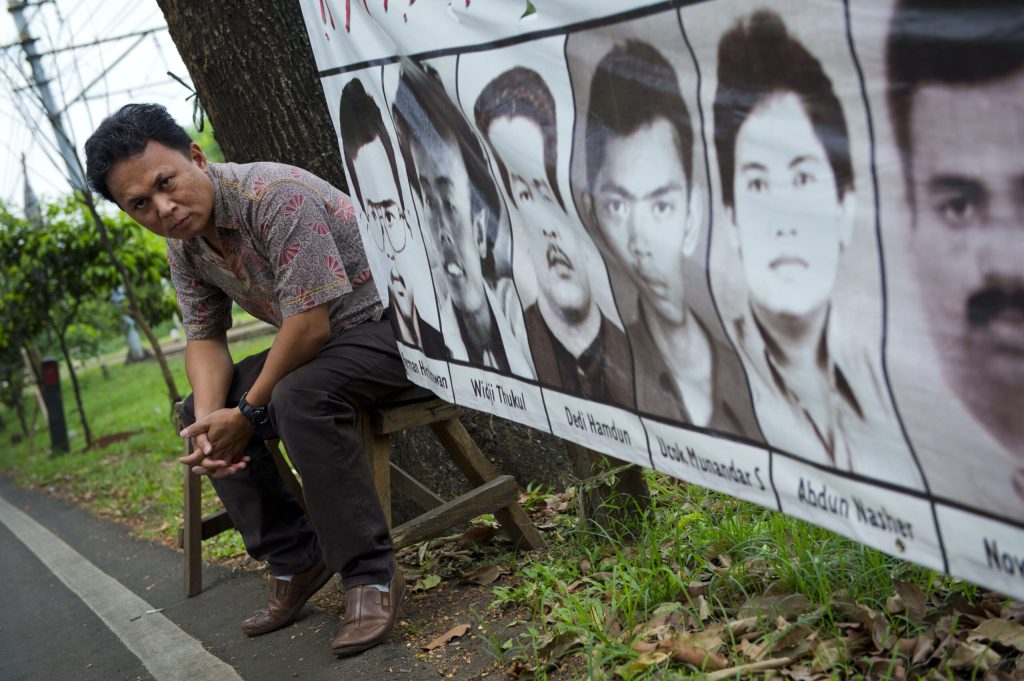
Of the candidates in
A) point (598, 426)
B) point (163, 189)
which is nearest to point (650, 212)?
point (598, 426)

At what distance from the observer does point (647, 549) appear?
3.09 meters

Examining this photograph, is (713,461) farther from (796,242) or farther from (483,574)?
(483,574)

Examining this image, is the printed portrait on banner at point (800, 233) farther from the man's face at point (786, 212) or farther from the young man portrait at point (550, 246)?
the young man portrait at point (550, 246)

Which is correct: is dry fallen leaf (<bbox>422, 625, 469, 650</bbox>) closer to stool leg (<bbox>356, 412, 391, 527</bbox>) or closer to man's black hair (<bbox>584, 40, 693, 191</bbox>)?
stool leg (<bbox>356, 412, 391, 527</bbox>)

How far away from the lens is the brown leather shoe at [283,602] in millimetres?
3592

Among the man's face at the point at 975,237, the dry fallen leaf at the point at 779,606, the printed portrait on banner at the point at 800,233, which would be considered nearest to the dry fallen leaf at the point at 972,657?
the dry fallen leaf at the point at 779,606

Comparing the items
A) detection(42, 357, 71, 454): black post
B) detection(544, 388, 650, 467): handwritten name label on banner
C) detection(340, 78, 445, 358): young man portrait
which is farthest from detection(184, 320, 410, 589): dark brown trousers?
detection(42, 357, 71, 454): black post

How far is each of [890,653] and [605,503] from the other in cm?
119

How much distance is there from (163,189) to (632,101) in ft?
5.73

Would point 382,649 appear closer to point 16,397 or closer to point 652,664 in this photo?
point 652,664

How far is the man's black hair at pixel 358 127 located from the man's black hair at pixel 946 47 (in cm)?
184

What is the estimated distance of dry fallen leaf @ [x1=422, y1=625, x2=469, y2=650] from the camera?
304 cm

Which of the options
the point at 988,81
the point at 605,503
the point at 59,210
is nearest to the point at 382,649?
the point at 605,503

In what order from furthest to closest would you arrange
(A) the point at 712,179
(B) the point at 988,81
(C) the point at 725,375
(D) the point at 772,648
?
(D) the point at 772,648, (C) the point at 725,375, (A) the point at 712,179, (B) the point at 988,81
